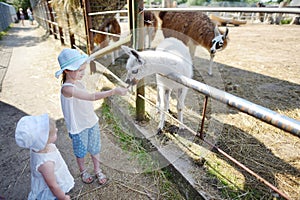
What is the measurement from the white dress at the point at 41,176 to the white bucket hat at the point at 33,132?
100 millimetres

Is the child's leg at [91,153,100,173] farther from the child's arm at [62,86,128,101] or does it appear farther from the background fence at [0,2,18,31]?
the background fence at [0,2,18,31]

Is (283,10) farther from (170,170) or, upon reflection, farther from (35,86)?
(35,86)

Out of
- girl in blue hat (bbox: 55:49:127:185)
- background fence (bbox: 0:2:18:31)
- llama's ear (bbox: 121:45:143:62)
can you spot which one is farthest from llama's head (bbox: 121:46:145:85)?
background fence (bbox: 0:2:18:31)

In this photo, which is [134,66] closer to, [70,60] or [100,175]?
[70,60]

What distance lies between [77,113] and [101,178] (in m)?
0.77

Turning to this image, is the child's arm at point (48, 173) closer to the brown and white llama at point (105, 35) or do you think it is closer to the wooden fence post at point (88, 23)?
the wooden fence post at point (88, 23)

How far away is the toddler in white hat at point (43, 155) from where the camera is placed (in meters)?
0.95

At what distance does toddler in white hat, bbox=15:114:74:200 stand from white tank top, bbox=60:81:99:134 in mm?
330

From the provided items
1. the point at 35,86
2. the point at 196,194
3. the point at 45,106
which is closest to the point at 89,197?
the point at 196,194

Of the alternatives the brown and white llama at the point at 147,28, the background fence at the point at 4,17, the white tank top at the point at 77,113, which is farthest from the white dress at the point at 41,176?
the background fence at the point at 4,17

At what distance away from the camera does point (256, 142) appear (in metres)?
2.18

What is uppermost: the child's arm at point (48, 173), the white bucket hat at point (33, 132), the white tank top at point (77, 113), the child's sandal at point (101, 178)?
the white bucket hat at point (33, 132)

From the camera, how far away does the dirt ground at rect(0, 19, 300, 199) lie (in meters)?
1.73

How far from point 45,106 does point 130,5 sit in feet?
7.93
